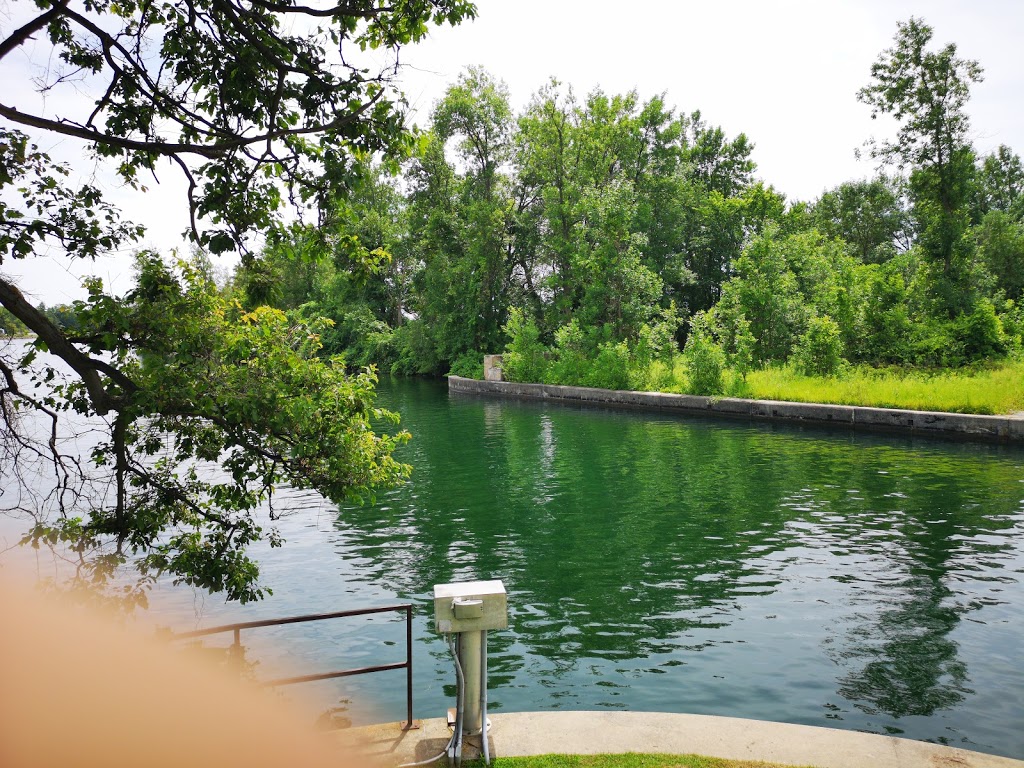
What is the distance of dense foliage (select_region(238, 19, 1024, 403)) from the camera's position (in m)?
32.2

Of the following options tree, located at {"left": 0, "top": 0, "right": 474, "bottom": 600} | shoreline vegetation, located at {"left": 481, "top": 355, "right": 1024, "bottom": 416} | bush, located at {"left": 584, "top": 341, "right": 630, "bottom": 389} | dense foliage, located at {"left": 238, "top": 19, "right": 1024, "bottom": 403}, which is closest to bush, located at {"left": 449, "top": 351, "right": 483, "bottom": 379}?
dense foliage, located at {"left": 238, "top": 19, "right": 1024, "bottom": 403}

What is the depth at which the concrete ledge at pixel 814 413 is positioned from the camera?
2147cm

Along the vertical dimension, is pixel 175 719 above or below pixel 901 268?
below

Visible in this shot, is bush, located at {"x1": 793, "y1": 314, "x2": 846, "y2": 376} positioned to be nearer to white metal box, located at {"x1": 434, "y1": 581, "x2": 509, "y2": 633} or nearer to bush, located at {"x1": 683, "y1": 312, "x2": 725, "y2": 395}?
bush, located at {"x1": 683, "y1": 312, "x2": 725, "y2": 395}

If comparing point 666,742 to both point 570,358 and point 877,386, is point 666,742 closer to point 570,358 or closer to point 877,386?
point 877,386

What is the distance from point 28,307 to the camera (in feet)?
18.8

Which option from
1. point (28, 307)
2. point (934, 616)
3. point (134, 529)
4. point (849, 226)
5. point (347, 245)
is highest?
Result: point (849, 226)

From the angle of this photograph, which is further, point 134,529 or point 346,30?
point 346,30

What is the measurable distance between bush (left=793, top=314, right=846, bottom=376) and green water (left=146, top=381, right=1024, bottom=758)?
9.08 metres

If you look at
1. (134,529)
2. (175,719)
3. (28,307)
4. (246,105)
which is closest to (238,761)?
(175,719)

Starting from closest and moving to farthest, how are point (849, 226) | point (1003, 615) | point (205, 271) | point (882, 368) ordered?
point (205, 271), point (1003, 615), point (882, 368), point (849, 226)

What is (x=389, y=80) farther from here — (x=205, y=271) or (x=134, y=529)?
(x=134, y=529)

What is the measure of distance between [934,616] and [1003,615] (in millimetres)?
821

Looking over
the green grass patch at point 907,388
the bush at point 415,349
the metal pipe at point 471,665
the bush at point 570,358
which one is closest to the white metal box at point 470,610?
the metal pipe at point 471,665
